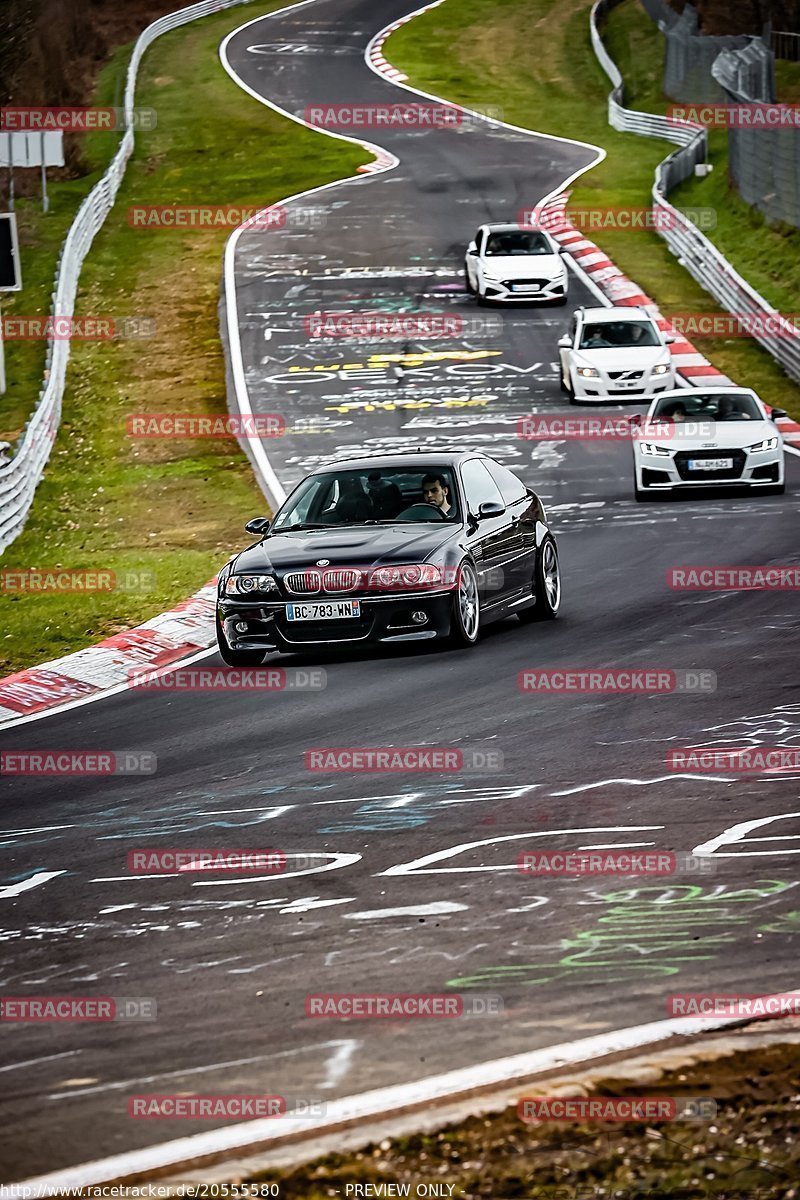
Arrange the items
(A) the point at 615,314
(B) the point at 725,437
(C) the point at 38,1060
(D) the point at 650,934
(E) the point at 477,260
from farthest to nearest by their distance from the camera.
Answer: (E) the point at 477,260
(A) the point at 615,314
(B) the point at 725,437
(D) the point at 650,934
(C) the point at 38,1060

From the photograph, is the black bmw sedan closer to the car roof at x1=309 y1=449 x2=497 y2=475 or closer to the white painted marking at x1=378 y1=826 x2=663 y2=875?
the car roof at x1=309 y1=449 x2=497 y2=475

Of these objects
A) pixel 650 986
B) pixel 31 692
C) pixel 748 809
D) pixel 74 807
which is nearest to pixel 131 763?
pixel 74 807

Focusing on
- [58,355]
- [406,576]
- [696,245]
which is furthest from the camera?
[696,245]

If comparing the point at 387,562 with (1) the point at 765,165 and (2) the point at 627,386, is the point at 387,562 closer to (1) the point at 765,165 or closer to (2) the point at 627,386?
(2) the point at 627,386

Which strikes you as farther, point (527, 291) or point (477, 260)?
point (477, 260)

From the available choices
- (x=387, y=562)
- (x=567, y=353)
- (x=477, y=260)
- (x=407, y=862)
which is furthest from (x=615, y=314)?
(x=407, y=862)

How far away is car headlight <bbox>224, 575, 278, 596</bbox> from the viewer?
1346cm

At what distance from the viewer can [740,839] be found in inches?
322

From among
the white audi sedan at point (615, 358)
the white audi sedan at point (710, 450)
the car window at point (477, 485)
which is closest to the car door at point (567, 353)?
the white audi sedan at point (615, 358)

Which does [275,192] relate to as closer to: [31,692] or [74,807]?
[31,692]

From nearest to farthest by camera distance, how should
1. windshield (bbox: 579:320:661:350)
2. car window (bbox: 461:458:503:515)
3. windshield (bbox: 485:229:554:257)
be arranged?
car window (bbox: 461:458:503:515), windshield (bbox: 579:320:661:350), windshield (bbox: 485:229:554:257)

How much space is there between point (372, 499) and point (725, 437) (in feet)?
29.0

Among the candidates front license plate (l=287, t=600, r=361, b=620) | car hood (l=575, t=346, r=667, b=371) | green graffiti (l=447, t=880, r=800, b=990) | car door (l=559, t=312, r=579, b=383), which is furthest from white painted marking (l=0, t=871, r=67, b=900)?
car door (l=559, t=312, r=579, b=383)

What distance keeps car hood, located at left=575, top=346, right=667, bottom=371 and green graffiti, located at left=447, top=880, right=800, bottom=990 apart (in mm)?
22173
